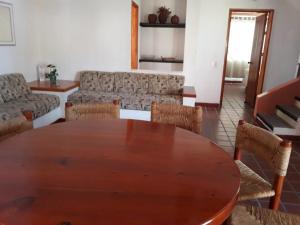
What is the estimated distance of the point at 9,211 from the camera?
2.89 ft

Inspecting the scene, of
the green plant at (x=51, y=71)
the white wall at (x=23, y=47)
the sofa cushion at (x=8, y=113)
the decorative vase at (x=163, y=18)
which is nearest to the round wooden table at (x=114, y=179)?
the sofa cushion at (x=8, y=113)

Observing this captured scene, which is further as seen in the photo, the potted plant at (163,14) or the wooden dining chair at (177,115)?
the potted plant at (163,14)

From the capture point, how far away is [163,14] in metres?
5.43

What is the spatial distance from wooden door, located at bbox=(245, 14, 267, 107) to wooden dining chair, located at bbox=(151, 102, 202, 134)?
14.0 feet

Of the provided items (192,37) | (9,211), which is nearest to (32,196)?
(9,211)

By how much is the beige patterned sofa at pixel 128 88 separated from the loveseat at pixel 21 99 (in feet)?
1.59

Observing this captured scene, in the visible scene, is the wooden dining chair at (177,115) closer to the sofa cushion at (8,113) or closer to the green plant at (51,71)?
the sofa cushion at (8,113)

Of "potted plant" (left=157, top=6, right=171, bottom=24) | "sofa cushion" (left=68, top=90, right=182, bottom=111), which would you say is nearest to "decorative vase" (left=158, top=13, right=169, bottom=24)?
"potted plant" (left=157, top=6, right=171, bottom=24)

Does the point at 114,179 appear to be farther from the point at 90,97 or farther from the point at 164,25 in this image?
the point at 164,25

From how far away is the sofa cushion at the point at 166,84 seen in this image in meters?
4.45

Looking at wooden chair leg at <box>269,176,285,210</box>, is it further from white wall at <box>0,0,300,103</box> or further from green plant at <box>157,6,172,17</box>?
green plant at <box>157,6,172,17</box>

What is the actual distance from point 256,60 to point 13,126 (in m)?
5.53

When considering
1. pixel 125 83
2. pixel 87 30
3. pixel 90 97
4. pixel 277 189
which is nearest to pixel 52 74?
pixel 90 97

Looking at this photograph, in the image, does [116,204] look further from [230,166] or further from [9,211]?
[230,166]
